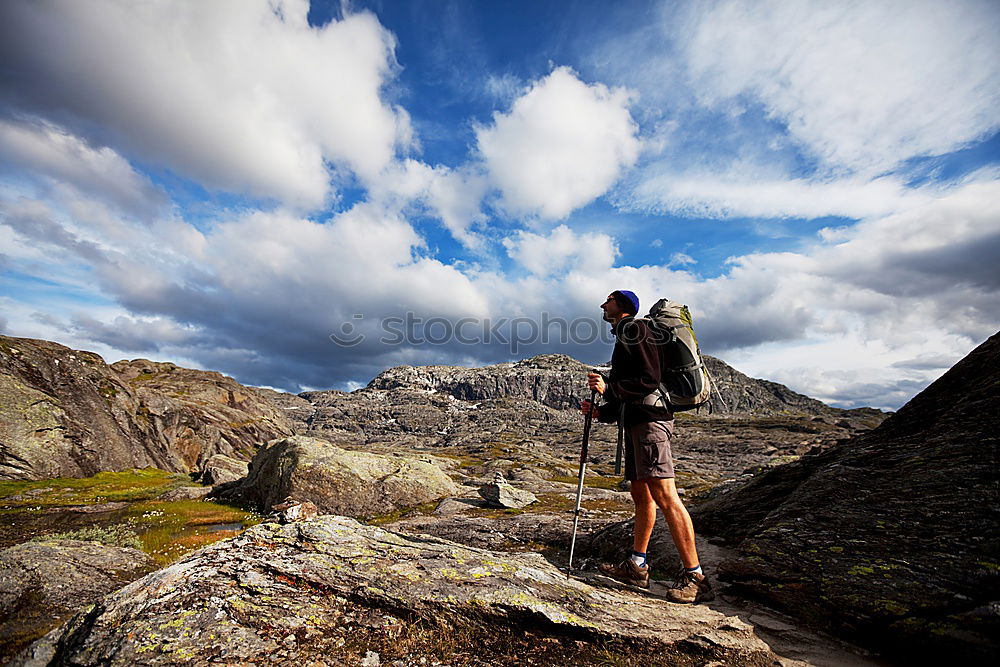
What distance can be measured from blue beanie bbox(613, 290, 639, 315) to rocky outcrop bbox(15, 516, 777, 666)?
5.72m

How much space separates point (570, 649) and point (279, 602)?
448cm

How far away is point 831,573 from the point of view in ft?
24.8

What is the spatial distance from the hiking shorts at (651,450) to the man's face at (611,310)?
2384 mm

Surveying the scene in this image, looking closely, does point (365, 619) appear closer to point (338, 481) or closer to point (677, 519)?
point (677, 519)

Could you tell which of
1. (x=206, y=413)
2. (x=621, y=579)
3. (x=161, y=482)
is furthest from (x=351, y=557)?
(x=206, y=413)

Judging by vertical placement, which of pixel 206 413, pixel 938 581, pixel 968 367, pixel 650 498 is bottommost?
pixel 938 581

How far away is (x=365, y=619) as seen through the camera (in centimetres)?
657

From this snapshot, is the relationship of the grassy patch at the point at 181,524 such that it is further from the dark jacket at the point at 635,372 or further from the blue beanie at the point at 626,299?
the blue beanie at the point at 626,299

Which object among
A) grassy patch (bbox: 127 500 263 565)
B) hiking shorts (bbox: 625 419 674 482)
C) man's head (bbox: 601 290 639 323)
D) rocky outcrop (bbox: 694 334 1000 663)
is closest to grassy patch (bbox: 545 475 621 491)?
grassy patch (bbox: 127 500 263 565)

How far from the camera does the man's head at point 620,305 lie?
936cm

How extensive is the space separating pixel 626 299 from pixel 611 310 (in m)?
0.41

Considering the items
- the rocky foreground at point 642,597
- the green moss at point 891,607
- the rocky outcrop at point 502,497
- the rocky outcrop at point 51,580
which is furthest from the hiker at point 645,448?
the rocky outcrop at point 502,497

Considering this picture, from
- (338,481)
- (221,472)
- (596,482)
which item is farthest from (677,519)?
(596,482)

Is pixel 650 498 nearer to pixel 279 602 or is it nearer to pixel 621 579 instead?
pixel 621 579
